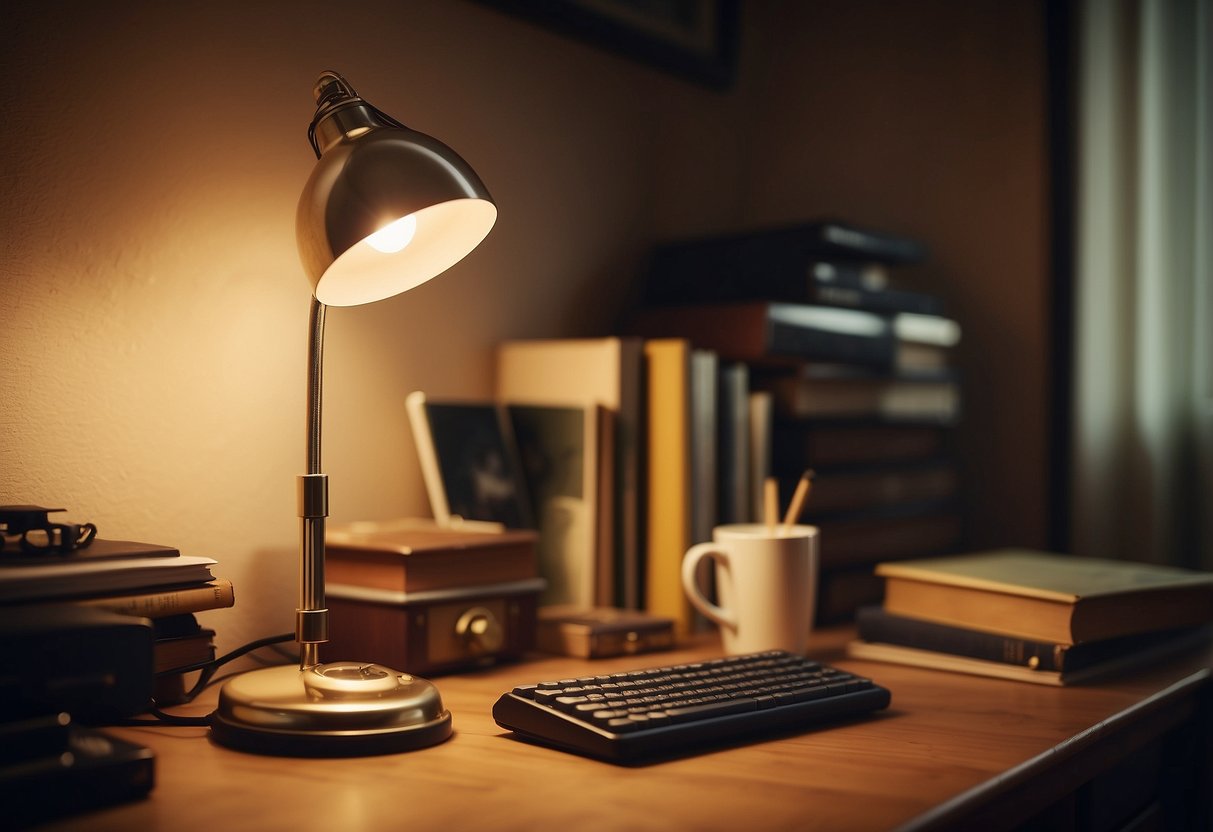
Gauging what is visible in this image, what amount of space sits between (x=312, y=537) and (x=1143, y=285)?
3.94 feet

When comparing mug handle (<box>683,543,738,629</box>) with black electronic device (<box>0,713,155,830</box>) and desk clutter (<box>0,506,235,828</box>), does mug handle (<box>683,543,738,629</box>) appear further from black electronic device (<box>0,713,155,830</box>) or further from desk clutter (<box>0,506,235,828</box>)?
black electronic device (<box>0,713,155,830</box>)

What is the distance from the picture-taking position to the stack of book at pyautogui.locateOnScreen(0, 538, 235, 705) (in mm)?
741

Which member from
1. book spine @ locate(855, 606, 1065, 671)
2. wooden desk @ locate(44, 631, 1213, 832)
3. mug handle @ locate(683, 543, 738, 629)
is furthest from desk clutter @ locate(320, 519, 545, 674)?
book spine @ locate(855, 606, 1065, 671)

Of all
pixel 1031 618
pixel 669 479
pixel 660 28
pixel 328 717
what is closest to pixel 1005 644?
pixel 1031 618

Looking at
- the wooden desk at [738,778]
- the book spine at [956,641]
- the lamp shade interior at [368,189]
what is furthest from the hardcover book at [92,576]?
the book spine at [956,641]

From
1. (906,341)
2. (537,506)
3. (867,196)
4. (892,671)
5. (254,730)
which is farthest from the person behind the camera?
(867,196)

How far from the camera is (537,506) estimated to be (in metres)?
1.30

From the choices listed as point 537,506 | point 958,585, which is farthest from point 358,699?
point 958,585

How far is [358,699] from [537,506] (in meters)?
0.53

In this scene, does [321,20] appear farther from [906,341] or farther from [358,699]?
[906,341]

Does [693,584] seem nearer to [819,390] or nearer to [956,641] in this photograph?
[956,641]

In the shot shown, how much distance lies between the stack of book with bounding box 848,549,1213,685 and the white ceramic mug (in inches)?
4.1

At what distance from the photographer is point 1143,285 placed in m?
1.52

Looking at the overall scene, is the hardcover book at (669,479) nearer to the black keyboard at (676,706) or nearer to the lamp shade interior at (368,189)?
the black keyboard at (676,706)
